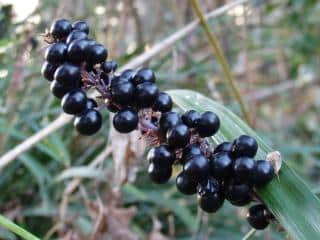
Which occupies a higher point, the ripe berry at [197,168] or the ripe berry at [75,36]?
the ripe berry at [75,36]

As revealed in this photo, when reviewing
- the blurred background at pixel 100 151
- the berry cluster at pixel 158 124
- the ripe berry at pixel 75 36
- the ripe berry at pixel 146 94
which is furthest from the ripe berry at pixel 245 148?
the blurred background at pixel 100 151

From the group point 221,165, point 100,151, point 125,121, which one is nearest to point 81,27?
point 125,121

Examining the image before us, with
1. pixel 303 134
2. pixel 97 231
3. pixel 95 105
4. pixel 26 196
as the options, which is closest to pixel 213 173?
pixel 95 105

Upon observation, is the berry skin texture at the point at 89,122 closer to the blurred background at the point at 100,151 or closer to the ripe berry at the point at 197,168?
the ripe berry at the point at 197,168

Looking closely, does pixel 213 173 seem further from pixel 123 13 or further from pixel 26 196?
pixel 123 13

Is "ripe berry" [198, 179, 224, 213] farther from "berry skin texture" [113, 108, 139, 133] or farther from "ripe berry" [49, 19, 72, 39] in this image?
"ripe berry" [49, 19, 72, 39]

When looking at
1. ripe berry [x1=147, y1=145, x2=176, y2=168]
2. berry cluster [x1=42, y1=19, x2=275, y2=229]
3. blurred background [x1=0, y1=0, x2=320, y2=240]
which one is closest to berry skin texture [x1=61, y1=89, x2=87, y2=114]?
berry cluster [x1=42, y1=19, x2=275, y2=229]
